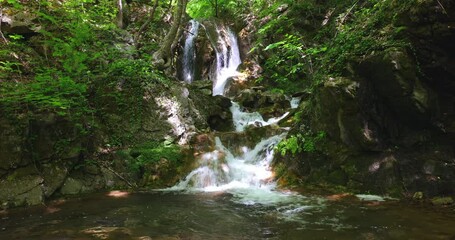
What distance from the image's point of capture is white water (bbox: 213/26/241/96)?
17.5m

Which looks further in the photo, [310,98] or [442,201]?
[310,98]

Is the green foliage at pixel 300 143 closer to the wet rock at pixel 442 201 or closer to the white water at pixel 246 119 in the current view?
the wet rock at pixel 442 201

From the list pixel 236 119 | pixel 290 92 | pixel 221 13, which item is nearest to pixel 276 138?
pixel 236 119

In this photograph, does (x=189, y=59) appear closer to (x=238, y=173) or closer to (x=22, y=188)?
(x=238, y=173)

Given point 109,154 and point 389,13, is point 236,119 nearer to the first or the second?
point 109,154

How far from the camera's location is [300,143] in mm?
8656

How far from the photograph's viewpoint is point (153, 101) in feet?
33.8

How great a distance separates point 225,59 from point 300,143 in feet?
35.4

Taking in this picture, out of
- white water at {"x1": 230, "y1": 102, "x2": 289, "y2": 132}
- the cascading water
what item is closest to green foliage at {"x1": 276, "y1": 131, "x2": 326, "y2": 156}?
the cascading water

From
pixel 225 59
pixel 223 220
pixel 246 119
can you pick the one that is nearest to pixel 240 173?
pixel 223 220

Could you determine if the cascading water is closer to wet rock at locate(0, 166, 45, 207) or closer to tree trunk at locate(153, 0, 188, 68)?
wet rock at locate(0, 166, 45, 207)

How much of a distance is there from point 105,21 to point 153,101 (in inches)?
134

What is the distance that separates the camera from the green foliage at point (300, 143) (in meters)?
8.38

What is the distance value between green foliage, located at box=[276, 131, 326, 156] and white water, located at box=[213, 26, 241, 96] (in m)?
8.43
